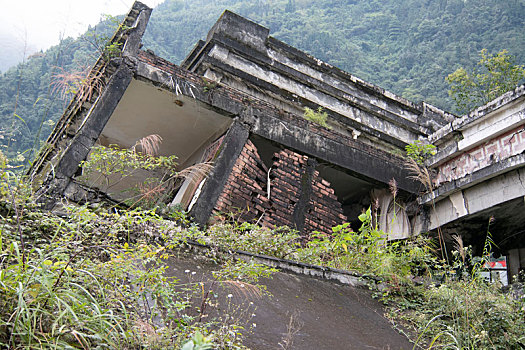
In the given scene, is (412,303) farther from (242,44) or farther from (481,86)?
(481,86)

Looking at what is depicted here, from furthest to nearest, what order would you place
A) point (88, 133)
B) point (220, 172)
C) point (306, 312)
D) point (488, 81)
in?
point (488, 81) → point (220, 172) → point (88, 133) → point (306, 312)

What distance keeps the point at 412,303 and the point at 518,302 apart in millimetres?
978

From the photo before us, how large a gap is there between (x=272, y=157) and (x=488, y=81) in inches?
403

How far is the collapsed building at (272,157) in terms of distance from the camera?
6988 millimetres

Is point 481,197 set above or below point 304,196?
above

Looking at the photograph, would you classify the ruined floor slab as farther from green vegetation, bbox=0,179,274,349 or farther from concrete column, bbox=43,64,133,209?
concrete column, bbox=43,64,133,209

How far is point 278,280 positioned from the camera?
4719 mm

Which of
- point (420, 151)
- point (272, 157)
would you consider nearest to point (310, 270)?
point (272, 157)

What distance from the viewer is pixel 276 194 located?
24.8 feet

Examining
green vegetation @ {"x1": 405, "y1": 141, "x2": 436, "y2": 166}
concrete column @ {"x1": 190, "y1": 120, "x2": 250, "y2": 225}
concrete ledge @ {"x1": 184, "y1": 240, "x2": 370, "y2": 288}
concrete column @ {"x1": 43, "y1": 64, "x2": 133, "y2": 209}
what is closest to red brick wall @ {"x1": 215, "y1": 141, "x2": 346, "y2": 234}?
concrete column @ {"x1": 190, "y1": 120, "x2": 250, "y2": 225}

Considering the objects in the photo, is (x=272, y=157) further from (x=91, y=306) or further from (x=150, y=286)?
(x=91, y=306)

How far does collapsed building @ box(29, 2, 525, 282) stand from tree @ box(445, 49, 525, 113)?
24.8 ft

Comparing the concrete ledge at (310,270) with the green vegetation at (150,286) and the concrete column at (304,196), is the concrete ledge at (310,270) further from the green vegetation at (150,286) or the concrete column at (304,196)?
the concrete column at (304,196)

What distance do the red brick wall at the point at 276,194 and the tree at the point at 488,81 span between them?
8.98 metres
